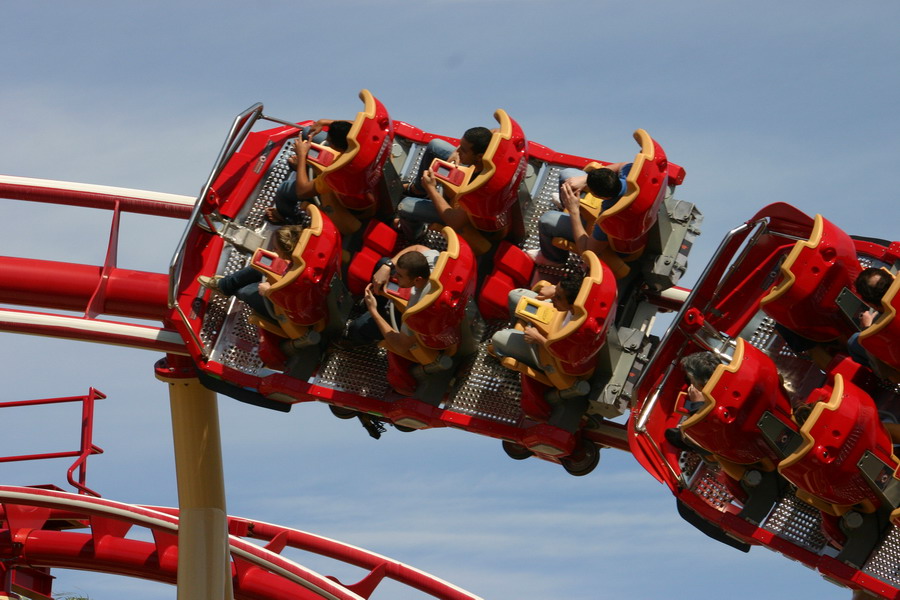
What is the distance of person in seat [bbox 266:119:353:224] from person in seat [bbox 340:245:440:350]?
0.54 meters

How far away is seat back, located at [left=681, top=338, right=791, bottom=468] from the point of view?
622 centimetres

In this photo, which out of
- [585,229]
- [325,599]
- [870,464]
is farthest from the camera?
[325,599]

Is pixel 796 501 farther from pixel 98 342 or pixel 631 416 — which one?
pixel 98 342

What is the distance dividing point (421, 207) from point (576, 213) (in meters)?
0.84

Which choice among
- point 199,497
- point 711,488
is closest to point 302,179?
point 199,497

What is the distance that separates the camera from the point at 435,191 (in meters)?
7.35

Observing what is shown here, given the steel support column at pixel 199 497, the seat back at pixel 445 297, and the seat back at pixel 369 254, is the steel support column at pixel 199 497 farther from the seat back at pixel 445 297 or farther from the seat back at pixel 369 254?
the seat back at pixel 445 297

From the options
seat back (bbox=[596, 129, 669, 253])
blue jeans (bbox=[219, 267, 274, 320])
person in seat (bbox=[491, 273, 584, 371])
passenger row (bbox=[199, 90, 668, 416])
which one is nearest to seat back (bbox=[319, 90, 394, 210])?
passenger row (bbox=[199, 90, 668, 416])

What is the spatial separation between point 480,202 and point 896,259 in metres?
1.87

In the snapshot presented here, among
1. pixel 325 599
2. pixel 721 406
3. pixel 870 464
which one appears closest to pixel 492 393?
pixel 721 406

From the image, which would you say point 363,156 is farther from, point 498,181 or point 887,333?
point 887,333

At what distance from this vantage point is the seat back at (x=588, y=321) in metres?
6.55

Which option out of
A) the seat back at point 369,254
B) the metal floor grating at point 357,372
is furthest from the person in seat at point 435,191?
the metal floor grating at point 357,372

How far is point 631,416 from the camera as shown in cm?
673
